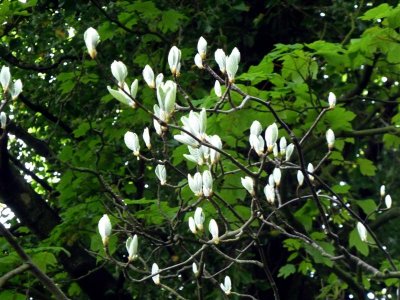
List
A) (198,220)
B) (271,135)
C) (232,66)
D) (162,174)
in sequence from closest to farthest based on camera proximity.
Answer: (232,66) → (271,135) → (198,220) → (162,174)

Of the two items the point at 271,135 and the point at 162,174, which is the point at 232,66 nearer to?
the point at 271,135

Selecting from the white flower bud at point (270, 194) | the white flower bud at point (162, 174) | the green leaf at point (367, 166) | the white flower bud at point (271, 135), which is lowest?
the green leaf at point (367, 166)

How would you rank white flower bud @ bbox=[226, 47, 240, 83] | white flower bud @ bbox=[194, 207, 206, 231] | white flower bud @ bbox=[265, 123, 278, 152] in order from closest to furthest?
white flower bud @ bbox=[226, 47, 240, 83]
white flower bud @ bbox=[265, 123, 278, 152]
white flower bud @ bbox=[194, 207, 206, 231]

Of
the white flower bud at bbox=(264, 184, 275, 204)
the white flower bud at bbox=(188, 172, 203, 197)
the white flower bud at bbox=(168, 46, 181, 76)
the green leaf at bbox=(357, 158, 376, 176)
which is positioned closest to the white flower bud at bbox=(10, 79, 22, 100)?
the white flower bud at bbox=(168, 46, 181, 76)

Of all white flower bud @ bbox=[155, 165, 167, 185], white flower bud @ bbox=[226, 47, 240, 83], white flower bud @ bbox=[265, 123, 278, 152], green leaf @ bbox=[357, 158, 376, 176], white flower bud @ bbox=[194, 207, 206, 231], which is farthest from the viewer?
green leaf @ bbox=[357, 158, 376, 176]

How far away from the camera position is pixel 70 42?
8.36 meters

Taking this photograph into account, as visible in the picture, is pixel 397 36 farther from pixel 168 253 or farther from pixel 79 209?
pixel 168 253

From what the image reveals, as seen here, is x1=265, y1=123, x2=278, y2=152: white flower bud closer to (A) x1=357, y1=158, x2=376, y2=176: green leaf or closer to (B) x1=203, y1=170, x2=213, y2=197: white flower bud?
(B) x1=203, y1=170, x2=213, y2=197: white flower bud

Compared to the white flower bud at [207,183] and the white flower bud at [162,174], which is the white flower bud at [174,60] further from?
the white flower bud at [162,174]

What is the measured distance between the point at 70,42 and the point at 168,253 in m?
2.10

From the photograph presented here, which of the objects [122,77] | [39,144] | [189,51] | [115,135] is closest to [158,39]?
[189,51]

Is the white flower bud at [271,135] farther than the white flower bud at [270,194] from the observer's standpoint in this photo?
No

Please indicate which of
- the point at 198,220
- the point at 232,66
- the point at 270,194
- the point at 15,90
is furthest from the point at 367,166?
the point at 15,90

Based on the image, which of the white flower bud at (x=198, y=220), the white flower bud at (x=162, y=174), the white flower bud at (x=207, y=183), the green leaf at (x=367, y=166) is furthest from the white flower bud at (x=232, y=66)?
the green leaf at (x=367, y=166)
